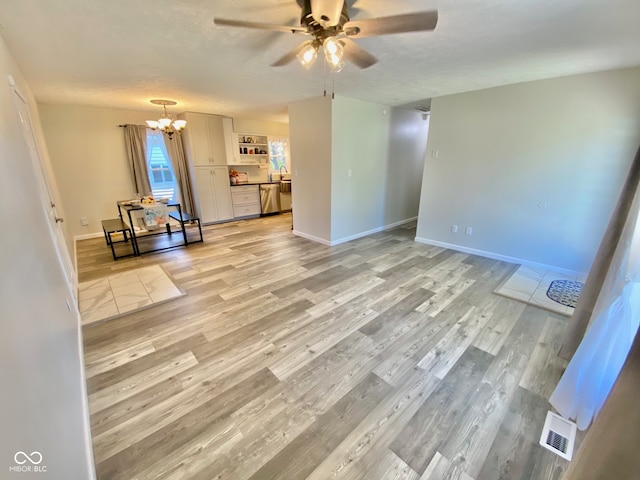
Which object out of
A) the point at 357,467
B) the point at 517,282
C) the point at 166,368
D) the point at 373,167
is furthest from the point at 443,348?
the point at 373,167

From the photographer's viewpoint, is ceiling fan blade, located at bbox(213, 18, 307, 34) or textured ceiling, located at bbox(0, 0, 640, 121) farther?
textured ceiling, located at bbox(0, 0, 640, 121)

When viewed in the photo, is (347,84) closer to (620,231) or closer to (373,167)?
(373,167)

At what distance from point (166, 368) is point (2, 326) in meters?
1.34

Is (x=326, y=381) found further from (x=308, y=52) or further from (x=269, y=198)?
(x=269, y=198)

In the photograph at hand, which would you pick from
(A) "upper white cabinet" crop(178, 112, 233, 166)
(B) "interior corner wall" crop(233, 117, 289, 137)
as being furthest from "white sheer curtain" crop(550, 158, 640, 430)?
(B) "interior corner wall" crop(233, 117, 289, 137)

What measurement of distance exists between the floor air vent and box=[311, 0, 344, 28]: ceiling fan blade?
2.55 metres

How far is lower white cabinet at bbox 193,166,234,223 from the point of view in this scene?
18.7ft

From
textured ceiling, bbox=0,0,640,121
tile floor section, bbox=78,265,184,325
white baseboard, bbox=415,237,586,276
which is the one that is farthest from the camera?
white baseboard, bbox=415,237,586,276

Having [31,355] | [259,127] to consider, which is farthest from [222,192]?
[31,355]

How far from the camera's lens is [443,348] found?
209 centimetres

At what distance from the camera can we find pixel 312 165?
14.7 ft

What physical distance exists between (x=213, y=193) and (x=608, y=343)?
246 inches

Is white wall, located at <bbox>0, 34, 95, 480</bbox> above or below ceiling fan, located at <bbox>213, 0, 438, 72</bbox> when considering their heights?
below

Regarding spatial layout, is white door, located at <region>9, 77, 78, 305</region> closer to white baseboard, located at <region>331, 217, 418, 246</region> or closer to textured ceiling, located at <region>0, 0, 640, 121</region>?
textured ceiling, located at <region>0, 0, 640, 121</region>
